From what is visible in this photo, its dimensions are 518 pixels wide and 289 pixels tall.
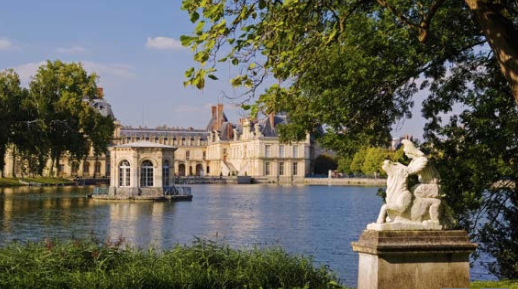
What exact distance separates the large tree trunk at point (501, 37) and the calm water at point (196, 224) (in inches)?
327

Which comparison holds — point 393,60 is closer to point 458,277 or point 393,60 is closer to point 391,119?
point 391,119

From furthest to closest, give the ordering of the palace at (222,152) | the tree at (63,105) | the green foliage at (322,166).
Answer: the green foliage at (322,166) → the palace at (222,152) → the tree at (63,105)

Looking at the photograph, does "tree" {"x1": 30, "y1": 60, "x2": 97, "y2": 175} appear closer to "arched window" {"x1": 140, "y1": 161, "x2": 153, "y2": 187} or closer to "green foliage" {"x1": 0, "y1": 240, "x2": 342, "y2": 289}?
"arched window" {"x1": 140, "y1": 161, "x2": 153, "y2": 187}

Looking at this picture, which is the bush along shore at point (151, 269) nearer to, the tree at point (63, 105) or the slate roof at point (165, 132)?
the tree at point (63, 105)

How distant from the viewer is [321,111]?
12523 millimetres

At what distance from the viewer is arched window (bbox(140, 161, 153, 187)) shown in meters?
42.4

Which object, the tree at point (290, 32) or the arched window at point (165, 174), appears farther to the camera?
the arched window at point (165, 174)

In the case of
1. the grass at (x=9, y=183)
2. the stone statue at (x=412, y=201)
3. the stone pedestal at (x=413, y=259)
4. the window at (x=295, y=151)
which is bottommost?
the stone pedestal at (x=413, y=259)

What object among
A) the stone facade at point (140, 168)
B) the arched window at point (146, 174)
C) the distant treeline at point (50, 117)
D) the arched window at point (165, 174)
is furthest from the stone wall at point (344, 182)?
the arched window at point (146, 174)

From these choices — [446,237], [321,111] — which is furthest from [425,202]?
[321,111]

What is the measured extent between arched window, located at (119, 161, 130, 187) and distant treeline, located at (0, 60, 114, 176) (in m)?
10.5

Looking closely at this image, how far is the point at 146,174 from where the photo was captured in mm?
42656

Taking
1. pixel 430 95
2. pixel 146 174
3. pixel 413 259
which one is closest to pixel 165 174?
pixel 146 174

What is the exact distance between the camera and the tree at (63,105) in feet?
180
